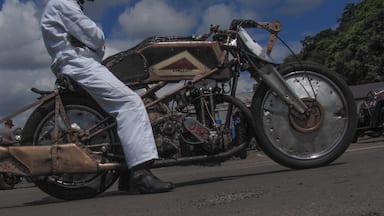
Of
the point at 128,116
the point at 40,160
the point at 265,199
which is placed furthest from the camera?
the point at 128,116

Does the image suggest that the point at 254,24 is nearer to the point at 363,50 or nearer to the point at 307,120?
the point at 307,120

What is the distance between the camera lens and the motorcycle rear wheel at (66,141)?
198 inches

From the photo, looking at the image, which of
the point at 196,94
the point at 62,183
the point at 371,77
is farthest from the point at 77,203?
the point at 371,77

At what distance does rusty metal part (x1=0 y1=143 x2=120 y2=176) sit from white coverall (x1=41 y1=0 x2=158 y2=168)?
1.47ft

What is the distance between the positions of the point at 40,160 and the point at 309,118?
269 cm

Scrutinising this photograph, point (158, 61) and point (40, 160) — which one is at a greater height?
point (158, 61)

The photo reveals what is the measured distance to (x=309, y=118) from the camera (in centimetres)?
574

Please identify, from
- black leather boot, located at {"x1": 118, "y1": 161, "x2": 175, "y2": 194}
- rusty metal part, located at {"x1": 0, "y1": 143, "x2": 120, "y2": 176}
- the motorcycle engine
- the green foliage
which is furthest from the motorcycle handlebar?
the green foliage

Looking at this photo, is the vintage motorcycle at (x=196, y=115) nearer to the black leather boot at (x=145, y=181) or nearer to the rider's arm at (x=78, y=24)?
the black leather boot at (x=145, y=181)

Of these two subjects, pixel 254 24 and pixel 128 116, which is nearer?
pixel 128 116

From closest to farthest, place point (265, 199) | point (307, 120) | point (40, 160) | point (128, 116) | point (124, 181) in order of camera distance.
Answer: point (265, 199) < point (40, 160) < point (128, 116) < point (124, 181) < point (307, 120)

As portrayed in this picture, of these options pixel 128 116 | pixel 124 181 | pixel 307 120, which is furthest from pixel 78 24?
pixel 307 120

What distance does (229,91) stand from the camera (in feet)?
18.6

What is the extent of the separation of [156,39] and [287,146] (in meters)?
1.70
